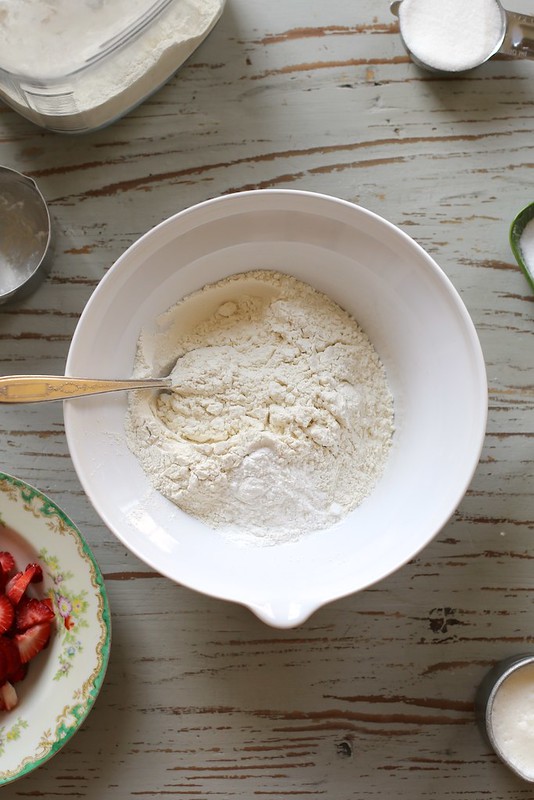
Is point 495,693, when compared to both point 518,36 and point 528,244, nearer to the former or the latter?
→ point 528,244

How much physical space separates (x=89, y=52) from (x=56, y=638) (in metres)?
0.91

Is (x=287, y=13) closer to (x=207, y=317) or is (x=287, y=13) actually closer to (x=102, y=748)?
(x=207, y=317)

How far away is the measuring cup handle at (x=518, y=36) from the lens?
1155 mm

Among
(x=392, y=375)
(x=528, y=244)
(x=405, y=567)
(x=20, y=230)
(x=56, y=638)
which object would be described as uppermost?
(x=528, y=244)

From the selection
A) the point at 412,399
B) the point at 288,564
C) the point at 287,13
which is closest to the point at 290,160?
the point at 287,13

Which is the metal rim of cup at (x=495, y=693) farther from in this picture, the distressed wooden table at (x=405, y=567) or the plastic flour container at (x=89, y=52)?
the plastic flour container at (x=89, y=52)

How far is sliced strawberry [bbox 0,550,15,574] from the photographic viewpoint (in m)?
1.12

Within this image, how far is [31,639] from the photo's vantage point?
3.61ft

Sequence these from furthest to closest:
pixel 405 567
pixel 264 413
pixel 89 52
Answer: pixel 405 567, pixel 264 413, pixel 89 52

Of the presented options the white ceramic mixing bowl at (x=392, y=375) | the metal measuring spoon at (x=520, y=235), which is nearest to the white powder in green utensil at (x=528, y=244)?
the metal measuring spoon at (x=520, y=235)

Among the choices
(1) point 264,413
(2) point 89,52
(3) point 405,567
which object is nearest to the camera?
(2) point 89,52

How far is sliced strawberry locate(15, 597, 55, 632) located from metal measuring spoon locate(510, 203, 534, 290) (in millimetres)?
989

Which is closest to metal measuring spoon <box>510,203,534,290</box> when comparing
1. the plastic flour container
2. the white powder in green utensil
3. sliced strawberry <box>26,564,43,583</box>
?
the white powder in green utensil

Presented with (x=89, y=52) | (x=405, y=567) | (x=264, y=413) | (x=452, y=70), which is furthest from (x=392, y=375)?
(x=89, y=52)
